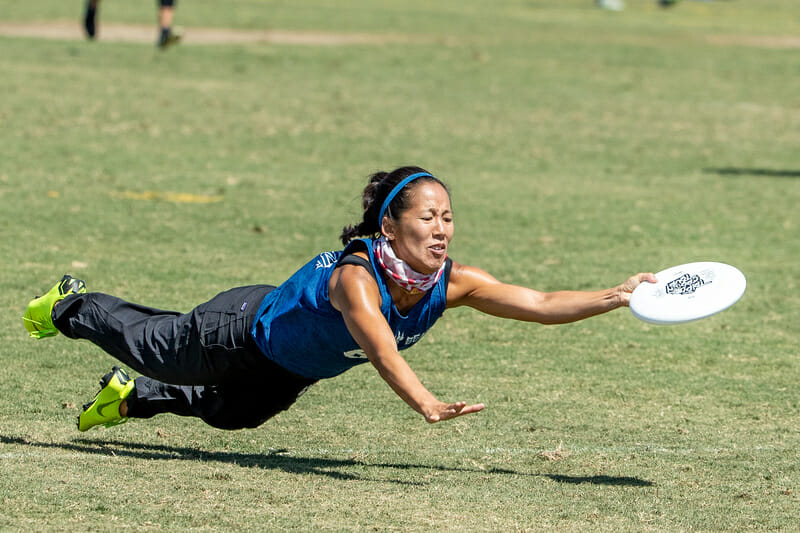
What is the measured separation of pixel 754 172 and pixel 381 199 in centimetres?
1148

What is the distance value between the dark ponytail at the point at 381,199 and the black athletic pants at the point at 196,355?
2.04ft

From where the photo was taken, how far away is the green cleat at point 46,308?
595 centimetres

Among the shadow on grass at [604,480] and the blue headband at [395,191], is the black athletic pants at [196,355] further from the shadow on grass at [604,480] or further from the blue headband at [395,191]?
the shadow on grass at [604,480]

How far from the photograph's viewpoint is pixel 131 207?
1204 centimetres

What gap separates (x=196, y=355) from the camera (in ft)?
18.1

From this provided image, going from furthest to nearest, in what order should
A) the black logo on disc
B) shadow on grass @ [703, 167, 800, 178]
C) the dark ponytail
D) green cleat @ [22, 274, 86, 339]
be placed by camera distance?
shadow on grass @ [703, 167, 800, 178] → green cleat @ [22, 274, 86, 339] → the black logo on disc → the dark ponytail

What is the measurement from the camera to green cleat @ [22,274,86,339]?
5.95m

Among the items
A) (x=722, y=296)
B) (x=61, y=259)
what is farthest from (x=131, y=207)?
(x=722, y=296)

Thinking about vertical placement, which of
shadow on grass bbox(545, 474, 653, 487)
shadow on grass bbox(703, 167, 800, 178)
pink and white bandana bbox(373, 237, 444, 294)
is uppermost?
pink and white bandana bbox(373, 237, 444, 294)

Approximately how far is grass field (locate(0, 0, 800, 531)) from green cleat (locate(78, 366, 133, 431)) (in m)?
0.13

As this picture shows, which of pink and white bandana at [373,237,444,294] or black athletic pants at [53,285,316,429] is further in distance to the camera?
black athletic pants at [53,285,316,429]

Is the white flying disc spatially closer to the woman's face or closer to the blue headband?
the woman's face

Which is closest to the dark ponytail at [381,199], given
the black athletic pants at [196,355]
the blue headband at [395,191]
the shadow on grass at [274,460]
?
Answer: the blue headband at [395,191]

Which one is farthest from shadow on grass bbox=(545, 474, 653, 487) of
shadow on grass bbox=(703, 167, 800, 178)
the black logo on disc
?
shadow on grass bbox=(703, 167, 800, 178)
